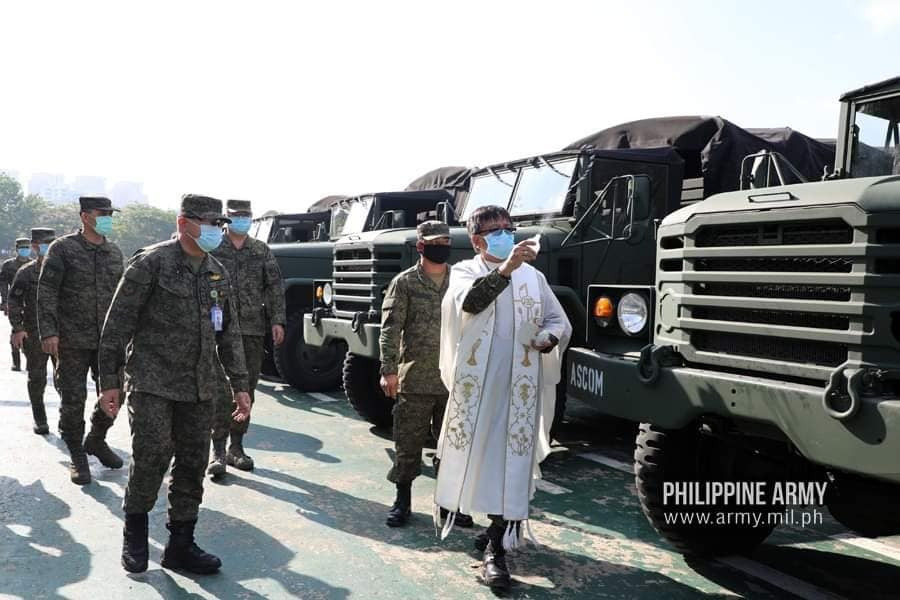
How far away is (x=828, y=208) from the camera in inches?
101

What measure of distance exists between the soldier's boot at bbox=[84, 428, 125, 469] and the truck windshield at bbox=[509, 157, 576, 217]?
325 cm

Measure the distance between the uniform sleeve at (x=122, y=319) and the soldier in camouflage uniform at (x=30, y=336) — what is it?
2.69 meters

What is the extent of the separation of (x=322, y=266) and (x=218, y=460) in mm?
3912

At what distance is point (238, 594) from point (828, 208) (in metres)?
2.67

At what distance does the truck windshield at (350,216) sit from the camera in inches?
328

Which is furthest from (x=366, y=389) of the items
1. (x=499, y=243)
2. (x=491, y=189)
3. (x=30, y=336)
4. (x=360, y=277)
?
(x=499, y=243)

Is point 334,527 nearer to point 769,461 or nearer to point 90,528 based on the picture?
point 90,528

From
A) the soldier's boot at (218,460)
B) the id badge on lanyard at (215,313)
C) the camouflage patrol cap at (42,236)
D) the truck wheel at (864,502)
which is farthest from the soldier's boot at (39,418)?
the truck wheel at (864,502)

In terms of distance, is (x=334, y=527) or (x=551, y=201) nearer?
(x=334, y=527)

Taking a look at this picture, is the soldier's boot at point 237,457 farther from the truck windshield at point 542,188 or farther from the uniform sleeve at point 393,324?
the truck windshield at point 542,188

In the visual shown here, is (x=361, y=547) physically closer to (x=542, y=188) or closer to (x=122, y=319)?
(x=122, y=319)

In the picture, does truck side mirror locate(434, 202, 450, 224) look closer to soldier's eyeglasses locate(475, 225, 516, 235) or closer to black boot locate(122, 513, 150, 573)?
soldier's eyeglasses locate(475, 225, 516, 235)

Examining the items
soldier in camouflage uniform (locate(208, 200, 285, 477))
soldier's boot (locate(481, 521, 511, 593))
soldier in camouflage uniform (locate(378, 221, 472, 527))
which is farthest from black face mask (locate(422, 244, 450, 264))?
soldier in camouflage uniform (locate(208, 200, 285, 477))

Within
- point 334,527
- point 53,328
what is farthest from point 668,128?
point 53,328
